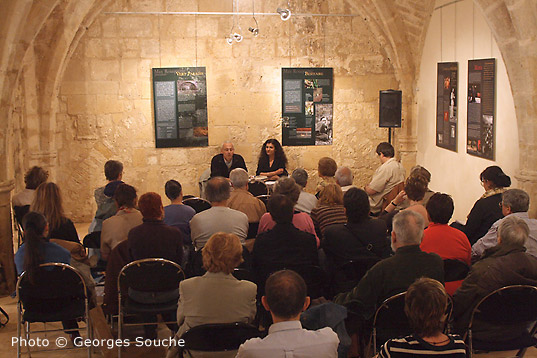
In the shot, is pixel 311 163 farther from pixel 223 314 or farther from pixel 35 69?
pixel 223 314

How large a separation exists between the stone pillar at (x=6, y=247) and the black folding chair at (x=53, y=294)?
213 cm

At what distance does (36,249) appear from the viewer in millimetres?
4238

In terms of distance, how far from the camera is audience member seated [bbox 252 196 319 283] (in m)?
4.30

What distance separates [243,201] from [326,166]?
1.38 m

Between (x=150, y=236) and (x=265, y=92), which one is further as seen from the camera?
(x=265, y=92)

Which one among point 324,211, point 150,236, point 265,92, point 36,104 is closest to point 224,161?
point 265,92

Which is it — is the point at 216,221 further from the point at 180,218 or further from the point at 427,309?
the point at 427,309

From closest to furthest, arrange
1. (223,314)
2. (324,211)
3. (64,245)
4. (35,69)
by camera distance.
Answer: (223,314) → (64,245) → (324,211) → (35,69)

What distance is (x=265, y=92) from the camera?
10.5m

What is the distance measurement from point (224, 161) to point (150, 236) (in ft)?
15.8

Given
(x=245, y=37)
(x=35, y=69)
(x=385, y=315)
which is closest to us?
(x=385, y=315)

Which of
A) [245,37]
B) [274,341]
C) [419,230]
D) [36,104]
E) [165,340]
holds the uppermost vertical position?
[245,37]

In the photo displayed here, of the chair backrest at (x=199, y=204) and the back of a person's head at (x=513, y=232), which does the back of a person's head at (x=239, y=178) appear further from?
the back of a person's head at (x=513, y=232)

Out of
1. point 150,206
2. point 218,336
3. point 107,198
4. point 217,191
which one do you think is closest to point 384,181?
point 217,191
